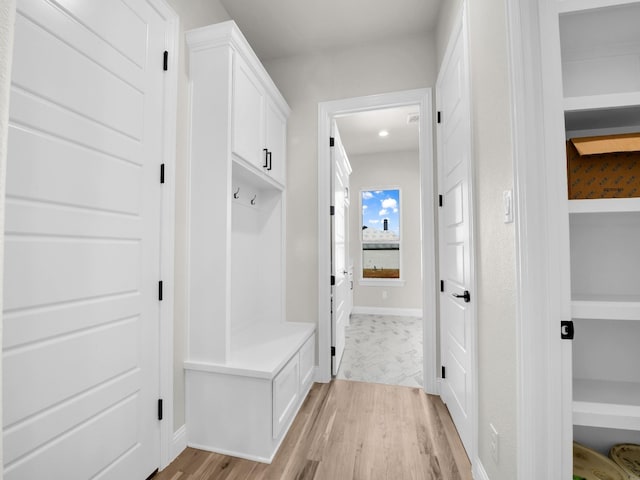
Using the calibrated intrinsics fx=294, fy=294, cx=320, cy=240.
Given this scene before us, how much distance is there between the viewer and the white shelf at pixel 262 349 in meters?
1.66

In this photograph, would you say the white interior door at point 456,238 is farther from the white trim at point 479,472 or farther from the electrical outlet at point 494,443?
the electrical outlet at point 494,443

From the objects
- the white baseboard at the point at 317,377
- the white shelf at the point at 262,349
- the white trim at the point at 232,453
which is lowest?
the white trim at the point at 232,453

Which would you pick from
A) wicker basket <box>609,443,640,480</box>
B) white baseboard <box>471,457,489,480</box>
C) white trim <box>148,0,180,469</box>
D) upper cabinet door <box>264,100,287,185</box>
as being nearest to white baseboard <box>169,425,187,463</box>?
white trim <box>148,0,180,469</box>

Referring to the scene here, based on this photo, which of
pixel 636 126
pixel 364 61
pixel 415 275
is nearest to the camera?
pixel 636 126

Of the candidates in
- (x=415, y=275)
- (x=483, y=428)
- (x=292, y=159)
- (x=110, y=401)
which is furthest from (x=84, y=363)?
(x=415, y=275)

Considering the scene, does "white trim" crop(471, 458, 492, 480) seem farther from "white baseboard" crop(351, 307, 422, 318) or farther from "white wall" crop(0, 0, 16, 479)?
"white baseboard" crop(351, 307, 422, 318)

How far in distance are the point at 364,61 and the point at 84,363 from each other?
9.62ft

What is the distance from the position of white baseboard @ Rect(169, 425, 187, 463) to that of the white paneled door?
12 cm

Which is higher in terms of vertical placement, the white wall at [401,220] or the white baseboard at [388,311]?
the white wall at [401,220]

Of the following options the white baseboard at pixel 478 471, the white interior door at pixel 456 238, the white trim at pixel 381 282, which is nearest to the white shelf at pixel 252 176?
the white interior door at pixel 456 238

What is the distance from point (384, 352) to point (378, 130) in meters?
3.11

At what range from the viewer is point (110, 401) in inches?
52.1

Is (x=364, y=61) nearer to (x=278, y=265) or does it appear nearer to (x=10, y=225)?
(x=278, y=265)

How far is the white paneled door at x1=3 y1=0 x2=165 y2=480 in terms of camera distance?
1.02 meters
